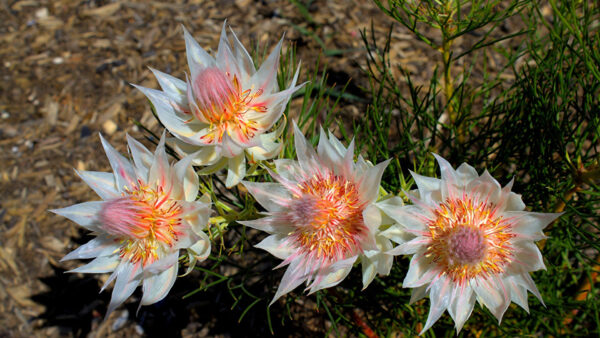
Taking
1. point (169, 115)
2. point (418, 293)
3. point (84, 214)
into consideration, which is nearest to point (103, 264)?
point (84, 214)

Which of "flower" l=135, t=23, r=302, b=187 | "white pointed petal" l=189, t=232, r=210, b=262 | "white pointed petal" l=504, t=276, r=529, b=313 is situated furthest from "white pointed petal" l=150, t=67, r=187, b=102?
"white pointed petal" l=504, t=276, r=529, b=313

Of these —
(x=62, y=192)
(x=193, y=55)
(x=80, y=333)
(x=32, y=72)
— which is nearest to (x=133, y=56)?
(x=32, y=72)

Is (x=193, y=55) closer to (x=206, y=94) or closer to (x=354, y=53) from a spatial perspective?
(x=206, y=94)

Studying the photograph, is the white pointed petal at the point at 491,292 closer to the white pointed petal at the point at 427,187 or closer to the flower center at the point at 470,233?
the flower center at the point at 470,233

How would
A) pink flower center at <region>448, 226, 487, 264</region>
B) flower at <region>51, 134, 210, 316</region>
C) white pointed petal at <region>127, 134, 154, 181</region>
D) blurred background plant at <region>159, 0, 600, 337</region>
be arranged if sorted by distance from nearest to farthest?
pink flower center at <region>448, 226, 487, 264</region>, flower at <region>51, 134, 210, 316</region>, white pointed petal at <region>127, 134, 154, 181</region>, blurred background plant at <region>159, 0, 600, 337</region>

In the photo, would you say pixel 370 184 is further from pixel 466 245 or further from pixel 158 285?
pixel 158 285

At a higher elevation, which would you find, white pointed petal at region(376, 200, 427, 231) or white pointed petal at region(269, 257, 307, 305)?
white pointed petal at region(376, 200, 427, 231)

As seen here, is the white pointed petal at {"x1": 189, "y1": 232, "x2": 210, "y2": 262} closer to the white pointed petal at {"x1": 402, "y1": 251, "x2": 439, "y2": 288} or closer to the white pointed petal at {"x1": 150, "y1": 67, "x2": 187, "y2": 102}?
the white pointed petal at {"x1": 150, "y1": 67, "x2": 187, "y2": 102}
